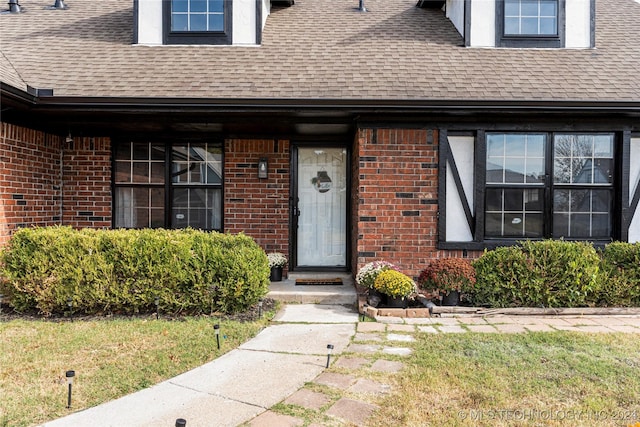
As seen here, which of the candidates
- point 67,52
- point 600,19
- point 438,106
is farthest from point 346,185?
point 600,19

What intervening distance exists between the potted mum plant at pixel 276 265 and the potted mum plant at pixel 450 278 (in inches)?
86.9

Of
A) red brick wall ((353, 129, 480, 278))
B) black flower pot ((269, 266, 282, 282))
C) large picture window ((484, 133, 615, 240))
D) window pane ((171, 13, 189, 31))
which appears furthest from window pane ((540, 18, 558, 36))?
window pane ((171, 13, 189, 31))

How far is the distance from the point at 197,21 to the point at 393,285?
219 inches

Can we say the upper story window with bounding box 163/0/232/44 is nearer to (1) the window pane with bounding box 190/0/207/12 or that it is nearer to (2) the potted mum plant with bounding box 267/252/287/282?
(1) the window pane with bounding box 190/0/207/12

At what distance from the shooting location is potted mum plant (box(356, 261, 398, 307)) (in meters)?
5.27

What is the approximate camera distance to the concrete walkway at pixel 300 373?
2641mm

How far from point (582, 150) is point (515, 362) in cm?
378

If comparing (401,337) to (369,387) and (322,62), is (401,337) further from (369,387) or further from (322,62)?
(322,62)

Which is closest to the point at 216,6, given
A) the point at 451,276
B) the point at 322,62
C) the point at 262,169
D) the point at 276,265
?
the point at 322,62

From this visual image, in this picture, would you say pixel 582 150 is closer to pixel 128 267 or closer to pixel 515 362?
pixel 515 362

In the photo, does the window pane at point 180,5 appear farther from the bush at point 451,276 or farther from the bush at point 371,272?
the bush at point 451,276

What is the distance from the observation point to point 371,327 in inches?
180

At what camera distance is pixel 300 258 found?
720 centimetres

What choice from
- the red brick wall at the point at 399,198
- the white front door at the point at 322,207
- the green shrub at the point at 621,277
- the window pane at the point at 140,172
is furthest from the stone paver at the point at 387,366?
the window pane at the point at 140,172
